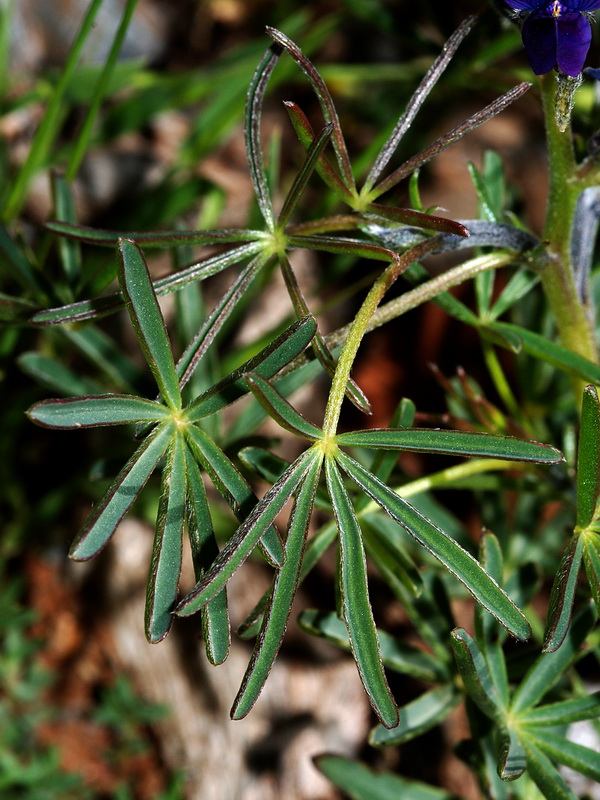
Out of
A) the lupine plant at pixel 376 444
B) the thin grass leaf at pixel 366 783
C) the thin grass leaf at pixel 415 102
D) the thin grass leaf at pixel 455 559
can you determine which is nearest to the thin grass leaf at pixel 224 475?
the lupine plant at pixel 376 444

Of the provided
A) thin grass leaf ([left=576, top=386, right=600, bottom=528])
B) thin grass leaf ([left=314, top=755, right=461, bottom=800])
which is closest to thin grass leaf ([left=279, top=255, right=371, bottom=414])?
thin grass leaf ([left=576, top=386, right=600, bottom=528])

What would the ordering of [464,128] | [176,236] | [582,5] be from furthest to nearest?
[176,236] → [464,128] → [582,5]

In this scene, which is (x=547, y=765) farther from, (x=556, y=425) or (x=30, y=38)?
(x=30, y=38)

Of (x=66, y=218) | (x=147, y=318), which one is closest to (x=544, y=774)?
(x=147, y=318)

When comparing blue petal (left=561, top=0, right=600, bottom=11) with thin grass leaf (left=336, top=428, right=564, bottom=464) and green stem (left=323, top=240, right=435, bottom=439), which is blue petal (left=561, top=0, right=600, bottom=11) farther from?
thin grass leaf (left=336, top=428, right=564, bottom=464)

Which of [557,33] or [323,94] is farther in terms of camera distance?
[323,94]

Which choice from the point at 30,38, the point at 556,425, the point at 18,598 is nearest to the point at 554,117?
the point at 556,425

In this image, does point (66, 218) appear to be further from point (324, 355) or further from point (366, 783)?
point (366, 783)
